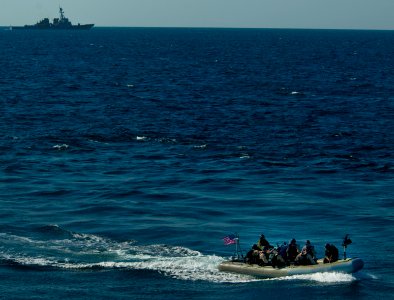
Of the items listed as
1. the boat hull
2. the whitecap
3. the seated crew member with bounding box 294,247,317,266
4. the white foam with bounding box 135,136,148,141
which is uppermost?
the white foam with bounding box 135,136,148,141

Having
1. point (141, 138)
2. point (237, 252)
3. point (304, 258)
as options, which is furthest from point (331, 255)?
point (141, 138)

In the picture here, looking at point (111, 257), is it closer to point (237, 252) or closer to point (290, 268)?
point (237, 252)

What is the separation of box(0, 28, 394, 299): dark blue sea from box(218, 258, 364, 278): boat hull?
484 mm

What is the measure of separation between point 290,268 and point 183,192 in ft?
67.7

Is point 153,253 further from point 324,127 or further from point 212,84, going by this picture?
point 212,84

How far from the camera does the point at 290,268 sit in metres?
46.8

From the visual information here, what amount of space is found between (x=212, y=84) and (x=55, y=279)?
112419 millimetres

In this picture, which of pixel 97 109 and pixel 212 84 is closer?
pixel 97 109

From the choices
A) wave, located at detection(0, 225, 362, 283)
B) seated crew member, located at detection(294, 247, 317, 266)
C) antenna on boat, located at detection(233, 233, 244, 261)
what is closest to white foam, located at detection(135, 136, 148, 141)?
wave, located at detection(0, 225, 362, 283)

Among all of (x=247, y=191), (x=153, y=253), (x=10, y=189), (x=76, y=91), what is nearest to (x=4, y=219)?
(x=10, y=189)

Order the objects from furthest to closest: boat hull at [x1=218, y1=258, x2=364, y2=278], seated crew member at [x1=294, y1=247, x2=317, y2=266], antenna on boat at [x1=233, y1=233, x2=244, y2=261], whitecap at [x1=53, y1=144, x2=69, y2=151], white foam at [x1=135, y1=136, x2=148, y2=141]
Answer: white foam at [x1=135, y1=136, x2=148, y2=141], whitecap at [x1=53, y1=144, x2=69, y2=151], antenna on boat at [x1=233, y1=233, x2=244, y2=261], seated crew member at [x1=294, y1=247, x2=317, y2=266], boat hull at [x1=218, y1=258, x2=364, y2=278]

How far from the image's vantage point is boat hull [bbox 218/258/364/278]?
45.9 meters

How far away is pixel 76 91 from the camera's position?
461 feet

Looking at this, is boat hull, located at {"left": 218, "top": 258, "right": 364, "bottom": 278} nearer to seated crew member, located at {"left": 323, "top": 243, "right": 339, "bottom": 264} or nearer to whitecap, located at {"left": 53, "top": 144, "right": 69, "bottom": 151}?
seated crew member, located at {"left": 323, "top": 243, "right": 339, "bottom": 264}
